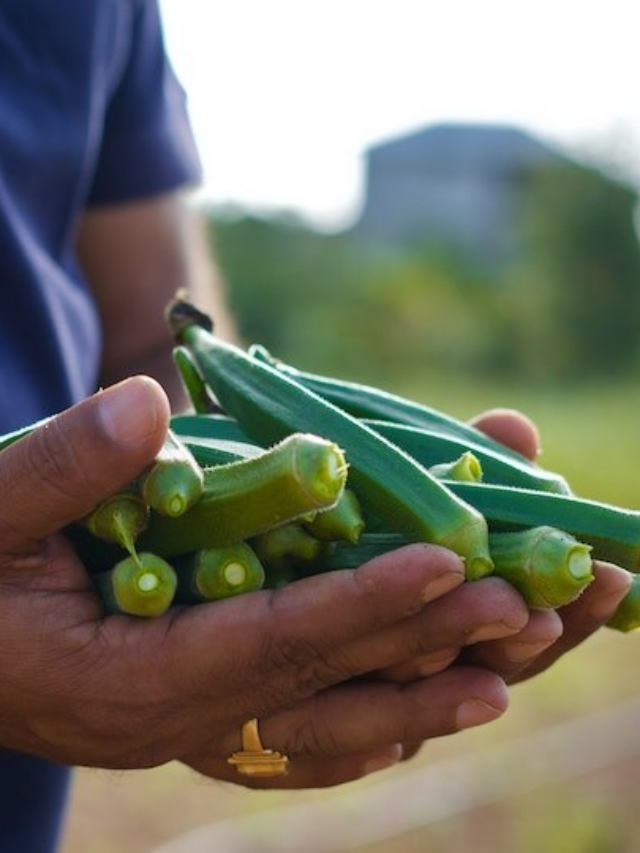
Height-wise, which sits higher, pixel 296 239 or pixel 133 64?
pixel 133 64

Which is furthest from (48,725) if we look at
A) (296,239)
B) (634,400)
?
(296,239)

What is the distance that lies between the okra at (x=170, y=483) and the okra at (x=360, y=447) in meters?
0.28

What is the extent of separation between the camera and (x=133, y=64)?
10.3ft

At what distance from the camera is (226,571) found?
1787 mm

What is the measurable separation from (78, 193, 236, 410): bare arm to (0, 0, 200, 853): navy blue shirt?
12 centimetres

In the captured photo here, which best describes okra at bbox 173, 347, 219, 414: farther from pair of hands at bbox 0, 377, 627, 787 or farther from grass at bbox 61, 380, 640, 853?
grass at bbox 61, 380, 640, 853

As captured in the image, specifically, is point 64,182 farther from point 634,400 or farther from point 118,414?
point 634,400

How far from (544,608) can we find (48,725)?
70 centimetres

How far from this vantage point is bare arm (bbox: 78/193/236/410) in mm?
3311

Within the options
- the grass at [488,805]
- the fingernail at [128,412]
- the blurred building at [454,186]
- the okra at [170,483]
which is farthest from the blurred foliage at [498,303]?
the fingernail at [128,412]

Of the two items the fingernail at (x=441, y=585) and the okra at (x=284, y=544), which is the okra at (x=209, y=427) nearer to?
the okra at (x=284, y=544)

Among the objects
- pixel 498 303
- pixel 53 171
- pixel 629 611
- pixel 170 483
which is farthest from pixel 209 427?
pixel 498 303

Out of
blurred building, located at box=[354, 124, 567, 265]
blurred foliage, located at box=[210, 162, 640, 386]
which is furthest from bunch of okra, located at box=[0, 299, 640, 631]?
blurred building, located at box=[354, 124, 567, 265]

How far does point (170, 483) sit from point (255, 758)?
0.56 meters
